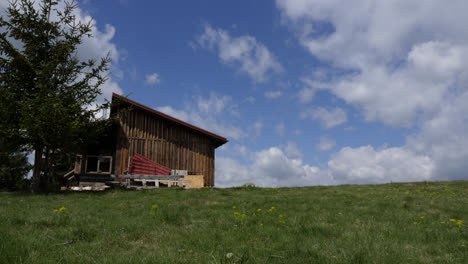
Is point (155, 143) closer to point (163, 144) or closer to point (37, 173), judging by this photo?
point (163, 144)

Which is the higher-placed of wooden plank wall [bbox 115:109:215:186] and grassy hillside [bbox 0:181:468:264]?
wooden plank wall [bbox 115:109:215:186]

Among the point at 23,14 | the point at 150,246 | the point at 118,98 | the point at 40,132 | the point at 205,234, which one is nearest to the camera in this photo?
the point at 150,246

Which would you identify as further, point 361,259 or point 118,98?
point 118,98

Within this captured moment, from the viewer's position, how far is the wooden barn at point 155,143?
25906 millimetres

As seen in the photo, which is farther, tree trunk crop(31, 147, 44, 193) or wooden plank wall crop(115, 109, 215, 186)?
wooden plank wall crop(115, 109, 215, 186)

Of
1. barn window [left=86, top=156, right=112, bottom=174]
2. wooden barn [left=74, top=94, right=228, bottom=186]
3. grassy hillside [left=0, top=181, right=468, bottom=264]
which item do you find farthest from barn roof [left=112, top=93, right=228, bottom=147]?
grassy hillside [left=0, top=181, right=468, bottom=264]

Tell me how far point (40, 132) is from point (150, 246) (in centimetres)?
1634

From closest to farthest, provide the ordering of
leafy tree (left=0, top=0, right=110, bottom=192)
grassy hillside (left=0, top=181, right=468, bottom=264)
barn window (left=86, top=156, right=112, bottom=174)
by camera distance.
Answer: grassy hillside (left=0, top=181, right=468, bottom=264) < leafy tree (left=0, top=0, right=110, bottom=192) < barn window (left=86, top=156, right=112, bottom=174)

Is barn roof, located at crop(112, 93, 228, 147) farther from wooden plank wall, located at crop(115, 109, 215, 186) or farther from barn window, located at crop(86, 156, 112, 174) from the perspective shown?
barn window, located at crop(86, 156, 112, 174)

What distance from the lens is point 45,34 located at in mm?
21031

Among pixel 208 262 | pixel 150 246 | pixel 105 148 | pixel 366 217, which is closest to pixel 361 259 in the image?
pixel 208 262

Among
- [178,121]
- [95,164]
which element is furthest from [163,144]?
[95,164]

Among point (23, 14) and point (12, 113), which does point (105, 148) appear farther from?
point (23, 14)

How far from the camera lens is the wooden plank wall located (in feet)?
85.1
